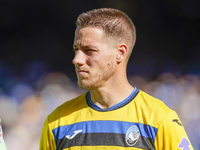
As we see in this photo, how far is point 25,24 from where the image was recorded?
3.75 m

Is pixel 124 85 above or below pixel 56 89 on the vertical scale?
below

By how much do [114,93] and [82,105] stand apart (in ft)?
0.63

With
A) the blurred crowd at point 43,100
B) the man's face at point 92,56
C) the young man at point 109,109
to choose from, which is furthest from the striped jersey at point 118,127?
the blurred crowd at point 43,100

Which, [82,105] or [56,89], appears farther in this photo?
[56,89]

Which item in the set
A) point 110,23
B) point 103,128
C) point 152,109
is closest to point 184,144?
point 152,109

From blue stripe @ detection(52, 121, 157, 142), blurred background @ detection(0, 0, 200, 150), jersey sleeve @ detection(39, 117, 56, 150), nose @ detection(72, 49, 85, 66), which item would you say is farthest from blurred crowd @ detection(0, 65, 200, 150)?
nose @ detection(72, 49, 85, 66)

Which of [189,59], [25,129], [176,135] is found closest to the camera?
[176,135]

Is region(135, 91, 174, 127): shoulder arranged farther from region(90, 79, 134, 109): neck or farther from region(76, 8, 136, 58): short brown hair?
region(76, 8, 136, 58): short brown hair

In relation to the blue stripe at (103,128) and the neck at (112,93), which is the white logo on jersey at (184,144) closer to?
the blue stripe at (103,128)

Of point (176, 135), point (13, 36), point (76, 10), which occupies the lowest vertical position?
point (176, 135)

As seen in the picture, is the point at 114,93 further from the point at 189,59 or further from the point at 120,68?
the point at 189,59

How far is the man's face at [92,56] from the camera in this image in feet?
4.55

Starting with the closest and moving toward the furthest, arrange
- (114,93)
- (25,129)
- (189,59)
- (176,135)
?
1. (176,135)
2. (114,93)
3. (25,129)
4. (189,59)

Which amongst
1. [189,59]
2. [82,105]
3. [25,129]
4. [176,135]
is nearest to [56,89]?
[25,129]
